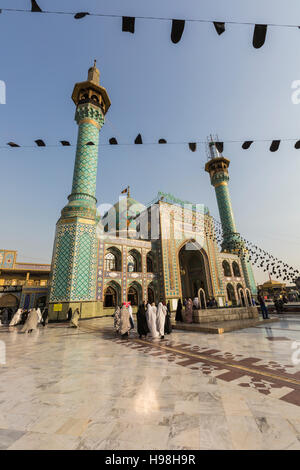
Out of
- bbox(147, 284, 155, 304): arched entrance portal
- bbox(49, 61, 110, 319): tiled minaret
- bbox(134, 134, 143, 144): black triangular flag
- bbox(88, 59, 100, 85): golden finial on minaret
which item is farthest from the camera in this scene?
bbox(147, 284, 155, 304): arched entrance portal

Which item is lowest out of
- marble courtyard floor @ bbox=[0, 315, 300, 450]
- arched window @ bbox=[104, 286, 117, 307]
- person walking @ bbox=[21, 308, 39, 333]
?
marble courtyard floor @ bbox=[0, 315, 300, 450]

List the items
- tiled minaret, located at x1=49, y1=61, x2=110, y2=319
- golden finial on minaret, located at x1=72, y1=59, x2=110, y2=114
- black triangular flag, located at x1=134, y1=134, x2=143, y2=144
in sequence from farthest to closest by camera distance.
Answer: golden finial on minaret, located at x1=72, y1=59, x2=110, y2=114
tiled minaret, located at x1=49, y1=61, x2=110, y2=319
black triangular flag, located at x1=134, y1=134, x2=143, y2=144

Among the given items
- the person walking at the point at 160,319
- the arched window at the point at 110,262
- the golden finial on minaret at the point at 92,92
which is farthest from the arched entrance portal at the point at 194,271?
the golden finial on minaret at the point at 92,92

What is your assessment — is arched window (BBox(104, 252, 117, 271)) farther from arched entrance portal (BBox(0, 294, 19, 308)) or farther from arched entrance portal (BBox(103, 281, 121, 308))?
arched entrance portal (BBox(0, 294, 19, 308))

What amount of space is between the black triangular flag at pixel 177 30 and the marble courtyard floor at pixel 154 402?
17.7ft

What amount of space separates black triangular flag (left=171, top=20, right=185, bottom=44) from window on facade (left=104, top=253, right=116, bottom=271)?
14.5m

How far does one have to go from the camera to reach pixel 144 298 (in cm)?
1666

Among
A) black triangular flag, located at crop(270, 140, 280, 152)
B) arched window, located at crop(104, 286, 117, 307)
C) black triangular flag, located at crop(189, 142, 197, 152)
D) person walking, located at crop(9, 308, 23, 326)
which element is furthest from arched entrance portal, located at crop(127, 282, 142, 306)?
black triangular flag, located at crop(270, 140, 280, 152)

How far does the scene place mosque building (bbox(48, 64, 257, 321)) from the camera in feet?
42.5

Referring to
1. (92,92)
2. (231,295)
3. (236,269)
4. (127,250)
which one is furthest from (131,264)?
(92,92)

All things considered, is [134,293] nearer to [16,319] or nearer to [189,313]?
[16,319]

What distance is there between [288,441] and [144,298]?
1570cm
